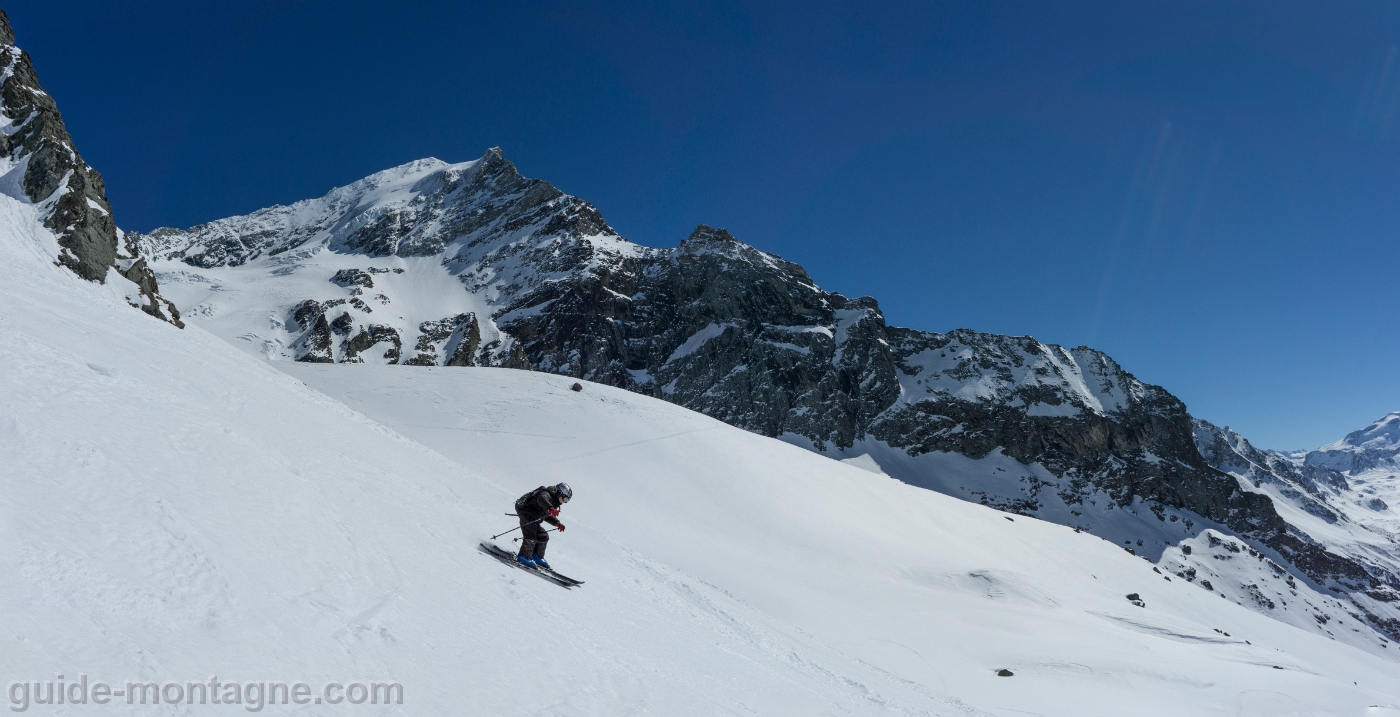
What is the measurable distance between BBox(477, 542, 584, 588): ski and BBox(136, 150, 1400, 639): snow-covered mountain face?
428 ft

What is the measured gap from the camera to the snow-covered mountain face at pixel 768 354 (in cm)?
14688

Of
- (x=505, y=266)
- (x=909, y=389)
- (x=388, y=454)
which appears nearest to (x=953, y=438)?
(x=909, y=389)

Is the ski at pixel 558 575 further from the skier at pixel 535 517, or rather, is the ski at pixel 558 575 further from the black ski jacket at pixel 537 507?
the black ski jacket at pixel 537 507

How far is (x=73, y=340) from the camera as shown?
37.9 ft

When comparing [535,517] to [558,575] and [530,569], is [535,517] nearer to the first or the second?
[530,569]

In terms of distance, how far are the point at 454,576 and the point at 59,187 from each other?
38.3 meters

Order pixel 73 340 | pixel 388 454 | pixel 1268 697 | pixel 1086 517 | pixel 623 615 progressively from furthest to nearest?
pixel 1086 517 < pixel 1268 697 < pixel 388 454 < pixel 73 340 < pixel 623 615

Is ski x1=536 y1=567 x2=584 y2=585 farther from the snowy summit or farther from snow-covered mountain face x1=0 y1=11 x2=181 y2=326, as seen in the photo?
snow-covered mountain face x1=0 y1=11 x2=181 y2=326

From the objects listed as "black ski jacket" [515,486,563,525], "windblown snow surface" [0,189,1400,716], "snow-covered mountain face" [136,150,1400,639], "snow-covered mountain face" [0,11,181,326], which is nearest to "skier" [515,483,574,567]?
"black ski jacket" [515,486,563,525]

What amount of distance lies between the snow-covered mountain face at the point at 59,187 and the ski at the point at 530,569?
2934 cm

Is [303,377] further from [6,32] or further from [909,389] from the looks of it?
[909,389]

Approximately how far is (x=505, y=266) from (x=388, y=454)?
6700 inches

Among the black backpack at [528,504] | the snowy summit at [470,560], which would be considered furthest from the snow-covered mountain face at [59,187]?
the black backpack at [528,504]

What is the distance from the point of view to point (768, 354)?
162 m
